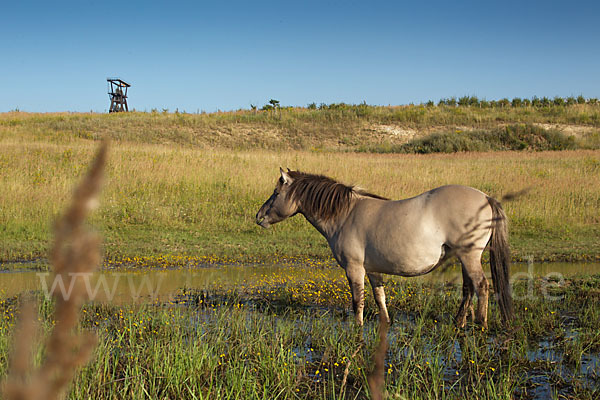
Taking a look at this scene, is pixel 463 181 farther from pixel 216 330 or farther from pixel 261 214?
pixel 216 330

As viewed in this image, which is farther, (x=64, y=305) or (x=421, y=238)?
(x=421, y=238)

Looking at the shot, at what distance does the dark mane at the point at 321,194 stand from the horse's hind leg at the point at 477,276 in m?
1.20

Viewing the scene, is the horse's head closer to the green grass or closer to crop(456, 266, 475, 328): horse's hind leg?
the green grass

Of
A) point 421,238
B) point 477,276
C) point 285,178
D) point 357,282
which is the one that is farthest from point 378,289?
point 285,178

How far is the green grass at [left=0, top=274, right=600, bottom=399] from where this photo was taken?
404cm

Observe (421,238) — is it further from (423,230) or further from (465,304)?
(465,304)

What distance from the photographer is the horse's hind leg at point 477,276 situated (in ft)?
18.1

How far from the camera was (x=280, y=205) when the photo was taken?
6.70 meters

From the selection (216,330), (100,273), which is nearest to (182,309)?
(216,330)

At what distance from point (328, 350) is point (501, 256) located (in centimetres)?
225

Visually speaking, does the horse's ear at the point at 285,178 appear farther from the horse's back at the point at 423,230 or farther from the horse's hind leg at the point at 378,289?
the horse's hind leg at the point at 378,289

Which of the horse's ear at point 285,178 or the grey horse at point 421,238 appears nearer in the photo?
the grey horse at point 421,238

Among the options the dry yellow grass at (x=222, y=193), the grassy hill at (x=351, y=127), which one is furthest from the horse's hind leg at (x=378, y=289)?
the grassy hill at (x=351, y=127)

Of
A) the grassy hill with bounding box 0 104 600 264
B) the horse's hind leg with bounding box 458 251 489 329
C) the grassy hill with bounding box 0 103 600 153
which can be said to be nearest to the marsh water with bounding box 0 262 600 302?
the grassy hill with bounding box 0 104 600 264
